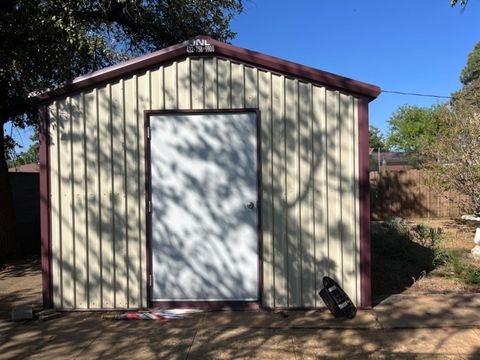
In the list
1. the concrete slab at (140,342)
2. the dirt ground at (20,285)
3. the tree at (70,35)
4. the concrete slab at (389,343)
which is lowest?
the concrete slab at (389,343)

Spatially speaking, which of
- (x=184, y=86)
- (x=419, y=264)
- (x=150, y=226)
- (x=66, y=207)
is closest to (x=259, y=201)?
(x=150, y=226)

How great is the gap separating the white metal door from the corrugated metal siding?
0.19 meters

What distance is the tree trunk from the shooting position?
29.1 ft

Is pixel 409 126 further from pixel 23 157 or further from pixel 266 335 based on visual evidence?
pixel 266 335

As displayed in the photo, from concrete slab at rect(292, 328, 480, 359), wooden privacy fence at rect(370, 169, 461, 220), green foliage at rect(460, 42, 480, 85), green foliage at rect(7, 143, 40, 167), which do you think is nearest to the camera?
concrete slab at rect(292, 328, 480, 359)

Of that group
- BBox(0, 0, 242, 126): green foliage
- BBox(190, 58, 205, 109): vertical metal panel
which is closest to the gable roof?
BBox(190, 58, 205, 109): vertical metal panel

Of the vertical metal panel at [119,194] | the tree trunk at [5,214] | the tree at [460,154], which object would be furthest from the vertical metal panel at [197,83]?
the tree at [460,154]

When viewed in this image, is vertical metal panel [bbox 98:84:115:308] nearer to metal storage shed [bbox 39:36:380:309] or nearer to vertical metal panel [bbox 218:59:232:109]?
metal storage shed [bbox 39:36:380:309]

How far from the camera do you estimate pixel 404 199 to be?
16141 mm

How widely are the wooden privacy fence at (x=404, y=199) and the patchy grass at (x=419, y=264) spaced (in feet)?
18.3

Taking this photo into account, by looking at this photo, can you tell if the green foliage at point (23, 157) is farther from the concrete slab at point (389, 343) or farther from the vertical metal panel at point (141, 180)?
the concrete slab at point (389, 343)

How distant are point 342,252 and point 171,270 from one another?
6.97 feet

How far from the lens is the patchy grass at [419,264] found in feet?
21.6

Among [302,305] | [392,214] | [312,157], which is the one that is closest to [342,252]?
[302,305]
